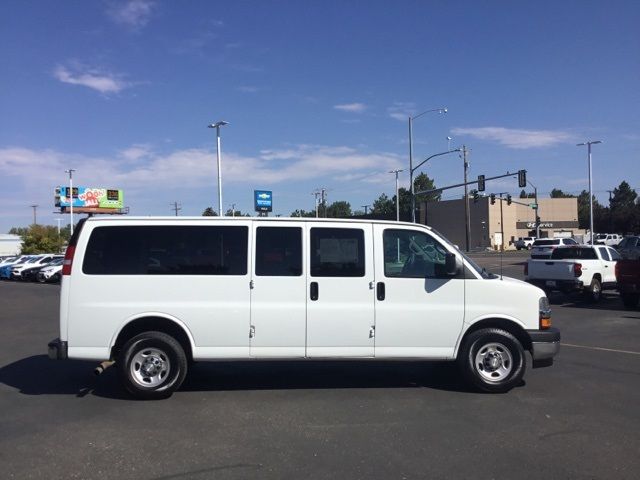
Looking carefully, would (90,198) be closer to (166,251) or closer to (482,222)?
(482,222)

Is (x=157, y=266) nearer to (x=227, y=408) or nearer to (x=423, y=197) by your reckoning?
(x=227, y=408)

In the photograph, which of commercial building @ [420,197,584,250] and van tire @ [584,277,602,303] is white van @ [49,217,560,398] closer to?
van tire @ [584,277,602,303]

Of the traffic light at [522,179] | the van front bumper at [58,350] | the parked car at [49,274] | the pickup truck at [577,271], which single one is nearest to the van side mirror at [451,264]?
the van front bumper at [58,350]

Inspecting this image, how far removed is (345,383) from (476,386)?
1670 mm

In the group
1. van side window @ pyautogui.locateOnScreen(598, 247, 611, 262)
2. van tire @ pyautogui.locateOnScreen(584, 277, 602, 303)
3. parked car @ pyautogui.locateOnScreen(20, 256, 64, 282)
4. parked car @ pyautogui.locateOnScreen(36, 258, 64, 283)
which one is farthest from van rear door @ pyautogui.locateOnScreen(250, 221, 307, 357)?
parked car @ pyautogui.locateOnScreen(20, 256, 64, 282)

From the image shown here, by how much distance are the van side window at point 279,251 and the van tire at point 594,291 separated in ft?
41.8

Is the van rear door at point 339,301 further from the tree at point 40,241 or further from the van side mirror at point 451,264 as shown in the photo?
the tree at point 40,241

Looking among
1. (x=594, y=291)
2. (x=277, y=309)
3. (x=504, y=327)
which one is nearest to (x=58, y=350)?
(x=277, y=309)

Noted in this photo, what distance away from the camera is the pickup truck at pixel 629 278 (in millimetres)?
15086

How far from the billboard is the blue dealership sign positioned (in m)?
34.7

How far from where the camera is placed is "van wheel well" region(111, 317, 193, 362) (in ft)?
22.5

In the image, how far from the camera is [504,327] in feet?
23.5

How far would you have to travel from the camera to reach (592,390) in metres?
7.13

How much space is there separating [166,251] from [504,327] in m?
4.20
